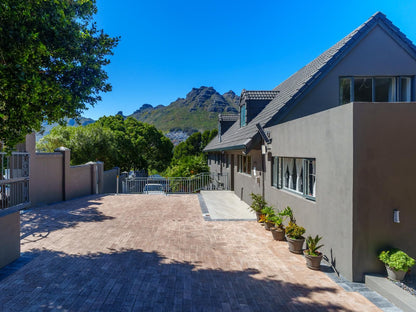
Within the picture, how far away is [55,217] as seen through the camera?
10227 mm

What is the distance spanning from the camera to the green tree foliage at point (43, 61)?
4.35 metres

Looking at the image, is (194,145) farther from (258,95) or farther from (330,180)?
(330,180)

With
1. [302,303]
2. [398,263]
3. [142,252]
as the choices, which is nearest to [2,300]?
[142,252]

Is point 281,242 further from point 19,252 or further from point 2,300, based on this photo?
point 19,252

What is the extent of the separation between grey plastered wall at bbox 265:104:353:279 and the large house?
0.02m

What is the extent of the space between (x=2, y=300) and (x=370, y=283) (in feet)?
22.4

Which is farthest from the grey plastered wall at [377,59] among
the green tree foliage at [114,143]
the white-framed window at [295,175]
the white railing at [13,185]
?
the green tree foliage at [114,143]

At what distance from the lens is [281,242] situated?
24.6ft

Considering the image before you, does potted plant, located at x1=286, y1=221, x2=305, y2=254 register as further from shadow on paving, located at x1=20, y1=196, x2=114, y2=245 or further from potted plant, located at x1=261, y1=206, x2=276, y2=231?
shadow on paving, located at x1=20, y1=196, x2=114, y2=245

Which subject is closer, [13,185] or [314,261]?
[314,261]

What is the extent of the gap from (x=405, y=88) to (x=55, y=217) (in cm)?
1527

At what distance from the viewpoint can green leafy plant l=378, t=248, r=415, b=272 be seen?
14.7 ft

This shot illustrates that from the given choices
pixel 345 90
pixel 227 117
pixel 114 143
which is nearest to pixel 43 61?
pixel 345 90

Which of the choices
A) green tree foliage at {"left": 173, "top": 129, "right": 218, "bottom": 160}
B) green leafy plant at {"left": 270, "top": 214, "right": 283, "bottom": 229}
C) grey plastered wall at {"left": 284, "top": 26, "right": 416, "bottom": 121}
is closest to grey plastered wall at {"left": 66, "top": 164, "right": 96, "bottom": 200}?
green leafy plant at {"left": 270, "top": 214, "right": 283, "bottom": 229}
